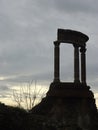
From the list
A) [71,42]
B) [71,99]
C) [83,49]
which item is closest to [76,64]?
[71,42]

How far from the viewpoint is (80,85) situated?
33000 mm

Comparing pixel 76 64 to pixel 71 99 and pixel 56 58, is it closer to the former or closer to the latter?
pixel 56 58

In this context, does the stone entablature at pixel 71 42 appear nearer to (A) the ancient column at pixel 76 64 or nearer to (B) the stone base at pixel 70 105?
(A) the ancient column at pixel 76 64

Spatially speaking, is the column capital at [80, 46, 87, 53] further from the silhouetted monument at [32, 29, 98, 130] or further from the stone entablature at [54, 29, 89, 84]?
the silhouetted monument at [32, 29, 98, 130]

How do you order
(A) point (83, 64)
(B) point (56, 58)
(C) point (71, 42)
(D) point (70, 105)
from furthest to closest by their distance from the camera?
(A) point (83, 64) → (C) point (71, 42) → (B) point (56, 58) → (D) point (70, 105)

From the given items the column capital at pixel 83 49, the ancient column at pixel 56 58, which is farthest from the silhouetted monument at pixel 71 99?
the column capital at pixel 83 49

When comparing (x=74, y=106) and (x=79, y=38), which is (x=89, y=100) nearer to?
(x=74, y=106)

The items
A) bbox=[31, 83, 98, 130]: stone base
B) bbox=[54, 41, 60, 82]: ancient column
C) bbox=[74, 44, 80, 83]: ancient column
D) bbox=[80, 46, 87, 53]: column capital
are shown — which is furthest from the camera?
bbox=[80, 46, 87, 53]: column capital

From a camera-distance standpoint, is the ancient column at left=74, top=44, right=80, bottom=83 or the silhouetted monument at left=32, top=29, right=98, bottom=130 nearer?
the silhouetted monument at left=32, top=29, right=98, bottom=130

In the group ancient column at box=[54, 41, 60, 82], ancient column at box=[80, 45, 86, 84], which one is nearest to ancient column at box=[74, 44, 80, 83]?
ancient column at box=[80, 45, 86, 84]

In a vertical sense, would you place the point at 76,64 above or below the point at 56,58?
below

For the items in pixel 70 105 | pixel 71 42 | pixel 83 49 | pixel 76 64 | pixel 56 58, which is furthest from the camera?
pixel 83 49

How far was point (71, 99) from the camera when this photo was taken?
32.5 meters

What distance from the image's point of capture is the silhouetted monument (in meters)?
31.6
